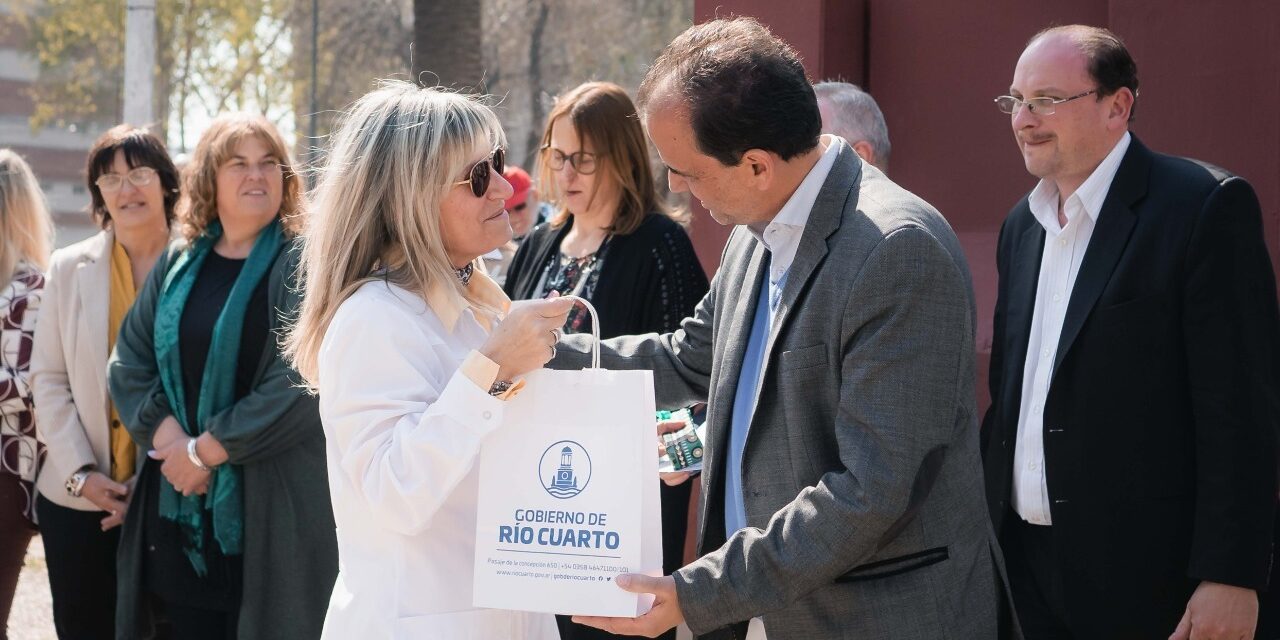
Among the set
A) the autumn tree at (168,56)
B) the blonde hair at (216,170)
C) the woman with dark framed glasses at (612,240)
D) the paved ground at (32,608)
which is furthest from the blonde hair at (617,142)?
the autumn tree at (168,56)

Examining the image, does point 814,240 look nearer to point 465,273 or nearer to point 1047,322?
point 465,273

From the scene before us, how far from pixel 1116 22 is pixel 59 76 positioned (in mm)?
15964

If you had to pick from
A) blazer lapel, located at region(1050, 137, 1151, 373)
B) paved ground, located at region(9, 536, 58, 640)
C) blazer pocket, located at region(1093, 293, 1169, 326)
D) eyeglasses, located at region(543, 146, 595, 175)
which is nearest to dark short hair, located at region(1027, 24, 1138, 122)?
blazer lapel, located at region(1050, 137, 1151, 373)

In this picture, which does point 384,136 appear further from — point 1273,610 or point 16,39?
point 16,39

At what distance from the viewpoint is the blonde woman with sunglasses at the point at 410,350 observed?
7.97 feet

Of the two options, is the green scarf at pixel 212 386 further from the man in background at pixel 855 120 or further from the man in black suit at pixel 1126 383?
the man in black suit at pixel 1126 383

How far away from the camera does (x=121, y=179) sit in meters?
5.22

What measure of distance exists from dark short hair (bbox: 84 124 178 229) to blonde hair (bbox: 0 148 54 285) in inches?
18.7

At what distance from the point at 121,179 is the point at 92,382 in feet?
2.70

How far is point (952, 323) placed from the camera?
2.30 metres

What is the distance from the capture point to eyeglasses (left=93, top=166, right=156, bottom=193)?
17.1ft

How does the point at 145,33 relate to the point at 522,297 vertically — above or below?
above

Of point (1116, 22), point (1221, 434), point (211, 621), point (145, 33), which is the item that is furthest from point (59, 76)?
point (1221, 434)

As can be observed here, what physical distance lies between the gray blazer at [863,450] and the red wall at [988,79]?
212 cm
